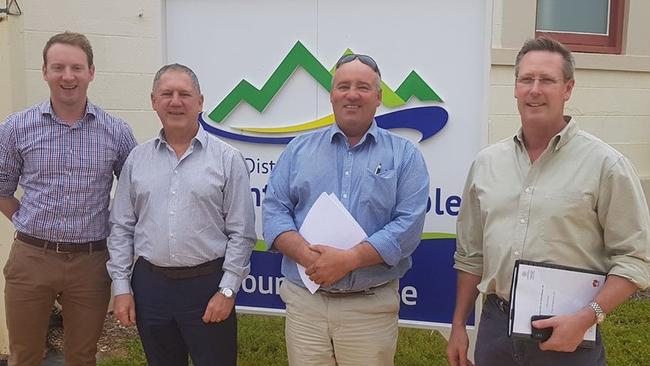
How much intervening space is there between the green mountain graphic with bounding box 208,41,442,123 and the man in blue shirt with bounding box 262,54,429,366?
0.64 meters

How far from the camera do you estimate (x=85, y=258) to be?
2.98m

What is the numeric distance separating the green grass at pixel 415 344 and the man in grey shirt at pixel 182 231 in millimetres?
1526

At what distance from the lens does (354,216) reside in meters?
2.61

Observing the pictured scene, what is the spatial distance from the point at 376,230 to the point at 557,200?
2.51ft

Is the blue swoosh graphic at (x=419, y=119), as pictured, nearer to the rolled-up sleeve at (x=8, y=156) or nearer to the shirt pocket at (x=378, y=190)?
the shirt pocket at (x=378, y=190)

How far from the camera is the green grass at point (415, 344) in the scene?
4.22 m

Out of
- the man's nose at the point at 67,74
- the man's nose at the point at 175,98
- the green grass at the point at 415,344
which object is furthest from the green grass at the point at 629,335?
the man's nose at the point at 67,74

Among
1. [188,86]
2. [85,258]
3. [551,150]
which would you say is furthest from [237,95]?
[551,150]

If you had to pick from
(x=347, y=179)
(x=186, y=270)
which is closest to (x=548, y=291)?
(x=347, y=179)

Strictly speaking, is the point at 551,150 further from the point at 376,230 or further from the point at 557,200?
the point at 376,230

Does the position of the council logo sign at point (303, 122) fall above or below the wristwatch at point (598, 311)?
above

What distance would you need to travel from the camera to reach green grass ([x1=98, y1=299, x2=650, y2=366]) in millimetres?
4219

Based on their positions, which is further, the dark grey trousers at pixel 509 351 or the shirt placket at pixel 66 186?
the shirt placket at pixel 66 186

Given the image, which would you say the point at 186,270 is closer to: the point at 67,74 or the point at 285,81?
the point at 67,74
